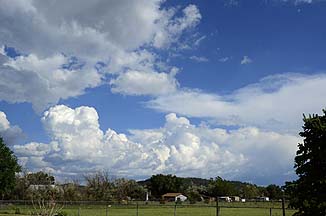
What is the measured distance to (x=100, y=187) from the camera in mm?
91875

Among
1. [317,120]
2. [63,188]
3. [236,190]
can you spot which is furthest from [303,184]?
[236,190]

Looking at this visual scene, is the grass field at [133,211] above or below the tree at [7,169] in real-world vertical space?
below

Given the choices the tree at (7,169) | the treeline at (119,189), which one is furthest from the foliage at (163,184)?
the tree at (7,169)

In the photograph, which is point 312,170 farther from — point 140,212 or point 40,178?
point 40,178

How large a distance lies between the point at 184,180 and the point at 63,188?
41968mm

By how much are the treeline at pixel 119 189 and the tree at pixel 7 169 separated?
12.9ft

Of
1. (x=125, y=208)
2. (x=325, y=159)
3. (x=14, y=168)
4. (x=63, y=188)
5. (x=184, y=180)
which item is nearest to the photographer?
(x=325, y=159)

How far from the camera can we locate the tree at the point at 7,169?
67.4 m

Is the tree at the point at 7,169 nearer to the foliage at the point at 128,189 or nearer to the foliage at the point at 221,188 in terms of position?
the foliage at the point at 128,189

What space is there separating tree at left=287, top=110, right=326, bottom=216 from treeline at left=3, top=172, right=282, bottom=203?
167ft

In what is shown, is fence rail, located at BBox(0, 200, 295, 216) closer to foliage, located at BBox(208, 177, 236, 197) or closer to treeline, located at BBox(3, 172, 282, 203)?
treeline, located at BBox(3, 172, 282, 203)

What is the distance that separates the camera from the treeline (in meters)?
78.4

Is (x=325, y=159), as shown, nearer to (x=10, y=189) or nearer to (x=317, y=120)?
(x=317, y=120)

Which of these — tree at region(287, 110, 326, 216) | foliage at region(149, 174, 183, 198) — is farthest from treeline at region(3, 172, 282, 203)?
tree at region(287, 110, 326, 216)
